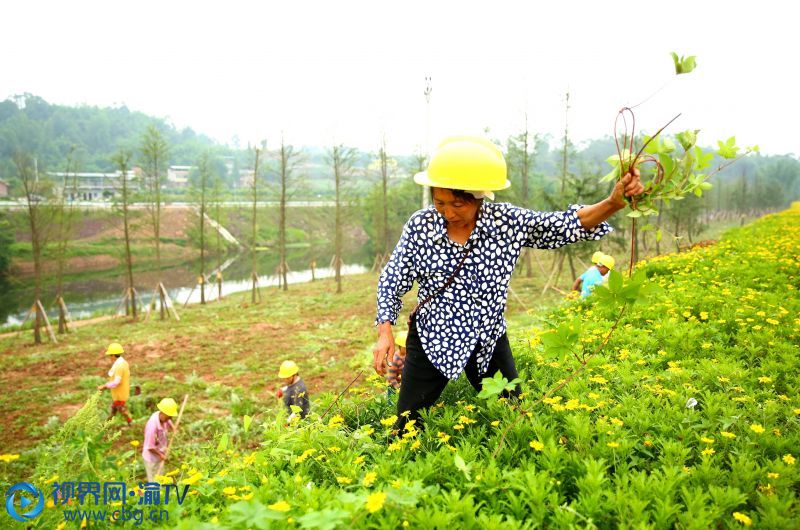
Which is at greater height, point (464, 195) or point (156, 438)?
point (464, 195)

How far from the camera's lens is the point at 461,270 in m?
2.56

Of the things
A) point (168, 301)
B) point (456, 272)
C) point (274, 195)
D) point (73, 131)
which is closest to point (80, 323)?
point (168, 301)

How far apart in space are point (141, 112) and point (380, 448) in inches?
6036

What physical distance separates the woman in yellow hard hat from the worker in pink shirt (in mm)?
3588

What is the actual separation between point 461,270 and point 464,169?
550 millimetres

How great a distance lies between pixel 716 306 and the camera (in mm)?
4531

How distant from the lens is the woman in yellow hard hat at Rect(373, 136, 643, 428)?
2.45m

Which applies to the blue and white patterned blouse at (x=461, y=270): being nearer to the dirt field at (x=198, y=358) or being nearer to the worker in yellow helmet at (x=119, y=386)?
the dirt field at (x=198, y=358)

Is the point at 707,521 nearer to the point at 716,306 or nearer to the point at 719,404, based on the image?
the point at 719,404

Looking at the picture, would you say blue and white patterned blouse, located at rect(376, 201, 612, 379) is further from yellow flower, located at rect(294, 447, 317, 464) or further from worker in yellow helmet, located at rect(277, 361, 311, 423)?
worker in yellow helmet, located at rect(277, 361, 311, 423)

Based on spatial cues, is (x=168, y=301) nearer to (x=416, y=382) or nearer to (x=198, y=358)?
(x=198, y=358)

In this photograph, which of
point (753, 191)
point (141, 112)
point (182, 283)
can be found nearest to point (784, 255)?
point (182, 283)

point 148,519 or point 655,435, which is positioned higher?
point 655,435

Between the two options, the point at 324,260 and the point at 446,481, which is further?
the point at 324,260
